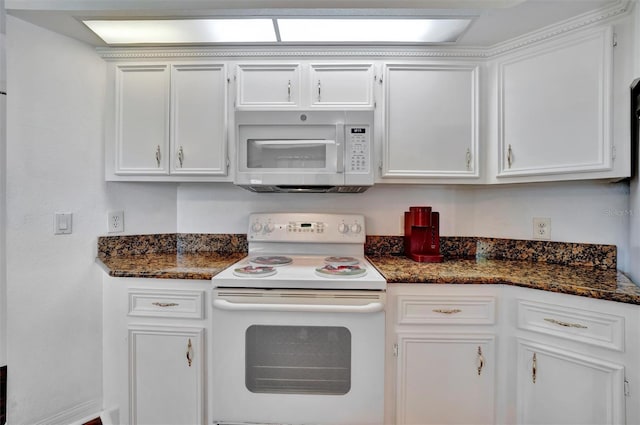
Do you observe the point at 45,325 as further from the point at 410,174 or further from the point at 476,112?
the point at 476,112

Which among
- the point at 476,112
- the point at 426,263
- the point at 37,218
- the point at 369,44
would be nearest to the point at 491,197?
Result: the point at 476,112

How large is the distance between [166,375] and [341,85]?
1.77m

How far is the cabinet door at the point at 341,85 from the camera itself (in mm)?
1633

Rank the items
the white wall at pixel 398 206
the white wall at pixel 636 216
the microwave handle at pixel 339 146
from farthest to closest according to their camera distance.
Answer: the white wall at pixel 398 206, the microwave handle at pixel 339 146, the white wall at pixel 636 216

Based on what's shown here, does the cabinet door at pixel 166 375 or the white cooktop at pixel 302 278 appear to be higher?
the white cooktop at pixel 302 278

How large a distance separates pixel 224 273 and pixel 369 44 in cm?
Result: 148

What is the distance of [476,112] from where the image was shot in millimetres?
1617

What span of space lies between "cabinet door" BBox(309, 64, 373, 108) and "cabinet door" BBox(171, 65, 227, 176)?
1.79ft

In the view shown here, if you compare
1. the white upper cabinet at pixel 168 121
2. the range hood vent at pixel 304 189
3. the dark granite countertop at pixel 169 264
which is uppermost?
the white upper cabinet at pixel 168 121

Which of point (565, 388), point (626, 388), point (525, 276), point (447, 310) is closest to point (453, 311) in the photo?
point (447, 310)

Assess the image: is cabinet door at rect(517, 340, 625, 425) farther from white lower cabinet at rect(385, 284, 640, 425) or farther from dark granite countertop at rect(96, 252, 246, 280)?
dark granite countertop at rect(96, 252, 246, 280)

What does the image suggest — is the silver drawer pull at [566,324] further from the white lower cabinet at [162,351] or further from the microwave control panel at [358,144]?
the white lower cabinet at [162,351]

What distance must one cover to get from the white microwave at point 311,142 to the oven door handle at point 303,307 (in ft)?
1.95

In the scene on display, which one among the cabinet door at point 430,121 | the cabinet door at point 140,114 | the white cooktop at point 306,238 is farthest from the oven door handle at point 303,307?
the cabinet door at point 140,114
